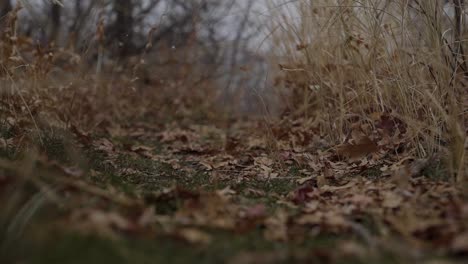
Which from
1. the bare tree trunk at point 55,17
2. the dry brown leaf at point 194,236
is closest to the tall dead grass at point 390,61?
the dry brown leaf at point 194,236

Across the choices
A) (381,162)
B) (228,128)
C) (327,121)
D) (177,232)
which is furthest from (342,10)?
(228,128)

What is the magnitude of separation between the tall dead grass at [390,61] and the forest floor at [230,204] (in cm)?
14

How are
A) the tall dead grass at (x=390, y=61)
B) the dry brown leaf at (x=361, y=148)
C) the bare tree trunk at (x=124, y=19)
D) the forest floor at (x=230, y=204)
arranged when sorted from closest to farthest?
1. the forest floor at (x=230, y=204)
2. the tall dead grass at (x=390, y=61)
3. the dry brown leaf at (x=361, y=148)
4. the bare tree trunk at (x=124, y=19)

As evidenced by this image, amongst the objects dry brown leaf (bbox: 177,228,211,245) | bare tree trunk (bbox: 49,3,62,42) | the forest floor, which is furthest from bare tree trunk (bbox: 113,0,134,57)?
dry brown leaf (bbox: 177,228,211,245)

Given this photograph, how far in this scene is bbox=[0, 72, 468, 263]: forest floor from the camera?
4.24 feet

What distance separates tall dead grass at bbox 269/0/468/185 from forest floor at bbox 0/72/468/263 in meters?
0.14

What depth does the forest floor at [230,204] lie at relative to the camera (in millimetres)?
1292

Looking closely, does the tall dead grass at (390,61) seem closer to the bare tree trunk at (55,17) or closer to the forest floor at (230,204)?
the forest floor at (230,204)

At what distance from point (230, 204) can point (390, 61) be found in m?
1.38

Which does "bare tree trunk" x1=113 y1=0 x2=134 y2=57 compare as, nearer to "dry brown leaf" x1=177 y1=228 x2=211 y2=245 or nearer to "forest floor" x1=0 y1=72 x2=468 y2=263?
"forest floor" x1=0 y1=72 x2=468 y2=263

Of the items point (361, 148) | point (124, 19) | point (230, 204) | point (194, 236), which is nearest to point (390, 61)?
point (361, 148)

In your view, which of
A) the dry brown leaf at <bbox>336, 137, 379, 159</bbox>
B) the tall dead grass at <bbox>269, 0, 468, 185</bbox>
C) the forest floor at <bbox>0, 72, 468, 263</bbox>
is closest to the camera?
the forest floor at <bbox>0, 72, 468, 263</bbox>

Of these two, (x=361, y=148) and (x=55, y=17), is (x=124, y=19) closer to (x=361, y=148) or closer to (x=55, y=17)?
(x=55, y=17)

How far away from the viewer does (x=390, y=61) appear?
273 cm
